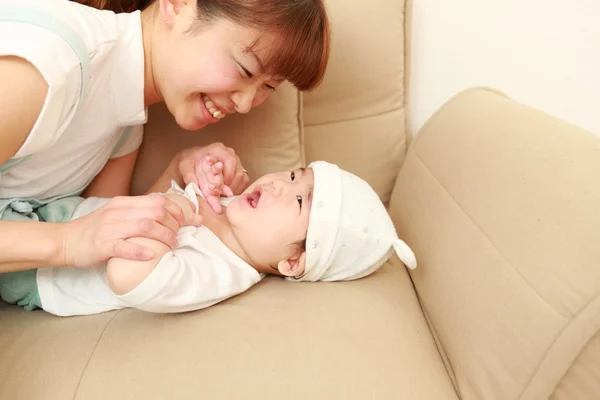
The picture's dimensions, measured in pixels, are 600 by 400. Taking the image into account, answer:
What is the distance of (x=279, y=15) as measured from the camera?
892mm

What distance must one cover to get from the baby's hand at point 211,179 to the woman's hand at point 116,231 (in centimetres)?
22

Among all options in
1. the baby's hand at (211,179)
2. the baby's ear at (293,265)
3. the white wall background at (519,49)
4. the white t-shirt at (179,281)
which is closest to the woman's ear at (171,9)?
the baby's hand at (211,179)

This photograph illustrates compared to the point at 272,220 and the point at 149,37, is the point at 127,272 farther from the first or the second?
the point at 149,37

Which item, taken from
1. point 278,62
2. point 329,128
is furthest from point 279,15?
point 329,128

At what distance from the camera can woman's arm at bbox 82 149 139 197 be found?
1.19 meters

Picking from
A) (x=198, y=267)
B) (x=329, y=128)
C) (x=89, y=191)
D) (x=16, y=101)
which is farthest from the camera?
(x=329, y=128)

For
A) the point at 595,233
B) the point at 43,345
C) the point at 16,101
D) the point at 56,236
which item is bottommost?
the point at 43,345

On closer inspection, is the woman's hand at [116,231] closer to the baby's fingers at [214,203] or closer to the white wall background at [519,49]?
the baby's fingers at [214,203]

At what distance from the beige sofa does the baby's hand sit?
0.74 ft

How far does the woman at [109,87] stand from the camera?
2.38 feet

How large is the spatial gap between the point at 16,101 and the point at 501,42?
1.28 meters

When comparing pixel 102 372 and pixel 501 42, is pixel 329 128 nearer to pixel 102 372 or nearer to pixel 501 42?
pixel 501 42

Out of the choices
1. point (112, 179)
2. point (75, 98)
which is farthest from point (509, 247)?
point (112, 179)

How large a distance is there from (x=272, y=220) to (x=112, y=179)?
0.46m
